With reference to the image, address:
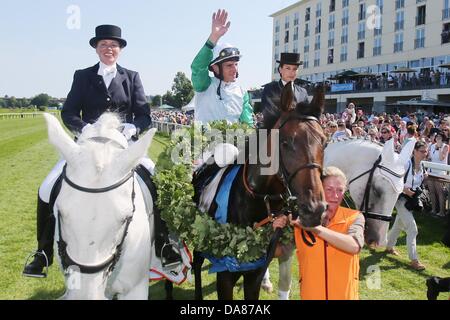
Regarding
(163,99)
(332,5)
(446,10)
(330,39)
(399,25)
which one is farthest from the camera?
(163,99)

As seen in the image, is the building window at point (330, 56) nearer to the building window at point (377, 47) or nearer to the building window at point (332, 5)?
the building window at point (332, 5)

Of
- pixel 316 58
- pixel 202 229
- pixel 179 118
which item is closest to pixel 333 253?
pixel 202 229

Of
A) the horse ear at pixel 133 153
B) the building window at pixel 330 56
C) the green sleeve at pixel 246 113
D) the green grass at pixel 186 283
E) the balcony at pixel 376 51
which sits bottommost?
the green grass at pixel 186 283

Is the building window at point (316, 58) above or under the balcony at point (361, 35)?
under

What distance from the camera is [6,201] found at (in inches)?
436

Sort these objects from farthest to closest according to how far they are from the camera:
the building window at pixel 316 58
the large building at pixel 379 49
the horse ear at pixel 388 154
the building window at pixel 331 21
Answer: the building window at pixel 316 58
the building window at pixel 331 21
the large building at pixel 379 49
the horse ear at pixel 388 154

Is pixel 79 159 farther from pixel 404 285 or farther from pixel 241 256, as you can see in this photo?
pixel 404 285

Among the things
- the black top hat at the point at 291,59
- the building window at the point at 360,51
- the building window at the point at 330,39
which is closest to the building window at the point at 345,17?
the building window at the point at 330,39

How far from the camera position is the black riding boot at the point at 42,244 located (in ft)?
12.0

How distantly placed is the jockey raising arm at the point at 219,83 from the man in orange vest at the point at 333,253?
2.02 meters

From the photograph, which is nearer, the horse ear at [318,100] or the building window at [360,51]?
the horse ear at [318,100]

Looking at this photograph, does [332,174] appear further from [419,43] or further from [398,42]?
[398,42]

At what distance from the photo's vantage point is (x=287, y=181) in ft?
10.4

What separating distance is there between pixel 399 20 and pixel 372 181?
166ft
